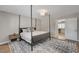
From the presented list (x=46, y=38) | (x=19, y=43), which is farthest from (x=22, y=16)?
(x=46, y=38)

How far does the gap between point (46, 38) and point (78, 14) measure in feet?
5.61

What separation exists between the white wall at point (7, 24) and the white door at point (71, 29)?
2.11 m

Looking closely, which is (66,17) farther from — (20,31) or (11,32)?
(11,32)

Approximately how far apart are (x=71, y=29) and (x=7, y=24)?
272 cm

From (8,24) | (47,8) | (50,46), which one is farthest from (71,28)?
(8,24)

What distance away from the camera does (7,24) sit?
231cm

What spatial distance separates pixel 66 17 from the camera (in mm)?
2666

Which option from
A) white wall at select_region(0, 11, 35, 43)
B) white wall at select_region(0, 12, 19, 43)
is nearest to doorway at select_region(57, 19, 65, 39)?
white wall at select_region(0, 11, 35, 43)

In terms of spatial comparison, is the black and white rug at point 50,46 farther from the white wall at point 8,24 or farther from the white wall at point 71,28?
the white wall at point 8,24

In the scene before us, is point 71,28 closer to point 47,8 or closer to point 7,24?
point 47,8

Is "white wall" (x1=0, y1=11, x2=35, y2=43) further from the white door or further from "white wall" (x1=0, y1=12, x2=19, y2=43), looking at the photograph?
the white door

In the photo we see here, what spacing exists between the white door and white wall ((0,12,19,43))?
211 centimetres

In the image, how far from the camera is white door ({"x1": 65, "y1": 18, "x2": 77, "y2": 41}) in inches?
113
